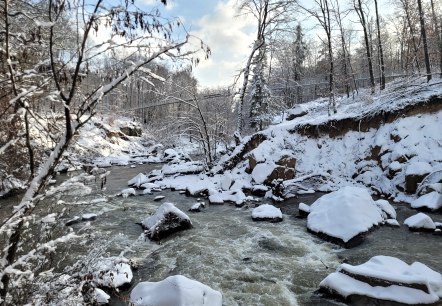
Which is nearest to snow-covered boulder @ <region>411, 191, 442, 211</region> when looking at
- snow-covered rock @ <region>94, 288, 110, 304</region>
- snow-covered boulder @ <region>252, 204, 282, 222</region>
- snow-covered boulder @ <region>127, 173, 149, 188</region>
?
snow-covered boulder @ <region>252, 204, 282, 222</region>

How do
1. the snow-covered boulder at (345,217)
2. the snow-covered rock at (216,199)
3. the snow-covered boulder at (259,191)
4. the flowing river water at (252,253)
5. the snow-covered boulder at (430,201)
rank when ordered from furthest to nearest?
the snow-covered boulder at (259,191) < the snow-covered rock at (216,199) < the snow-covered boulder at (430,201) < the snow-covered boulder at (345,217) < the flowing river water at (252,253)

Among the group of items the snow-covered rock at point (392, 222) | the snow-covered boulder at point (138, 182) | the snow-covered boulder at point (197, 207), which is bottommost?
the snow-covered rock at point (392, 222)

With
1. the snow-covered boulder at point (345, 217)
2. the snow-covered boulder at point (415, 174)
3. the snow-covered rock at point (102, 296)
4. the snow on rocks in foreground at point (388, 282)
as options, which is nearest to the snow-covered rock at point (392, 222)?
the snow-covered boulder at point (345, 217)

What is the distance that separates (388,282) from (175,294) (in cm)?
361

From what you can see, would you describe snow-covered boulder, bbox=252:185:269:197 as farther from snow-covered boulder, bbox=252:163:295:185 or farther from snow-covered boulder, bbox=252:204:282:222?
snow-covered boulder, bbox=252:204:282:222

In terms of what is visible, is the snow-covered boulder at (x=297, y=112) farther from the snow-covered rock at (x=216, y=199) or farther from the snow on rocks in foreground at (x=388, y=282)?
the snow on rocks in foreground at (x=388, y=282)

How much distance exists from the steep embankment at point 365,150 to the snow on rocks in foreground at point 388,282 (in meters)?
6.60

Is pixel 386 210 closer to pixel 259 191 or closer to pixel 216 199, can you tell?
pixel 259 191

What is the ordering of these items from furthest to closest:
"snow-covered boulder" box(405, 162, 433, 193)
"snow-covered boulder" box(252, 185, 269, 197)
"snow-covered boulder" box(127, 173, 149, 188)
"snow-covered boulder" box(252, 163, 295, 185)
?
"snow-covered boulder" box(127, 173, 149, 188) → "snow-covered boulder" box(252, 163, 295, 185) → "snow-covered boulder" box(252, 185, 269, 197) → "snow-covered boulder" box(405, 162, 433, 193)

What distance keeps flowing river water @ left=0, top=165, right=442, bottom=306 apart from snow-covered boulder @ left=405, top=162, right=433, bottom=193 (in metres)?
1.13

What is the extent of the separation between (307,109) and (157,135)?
515 inches

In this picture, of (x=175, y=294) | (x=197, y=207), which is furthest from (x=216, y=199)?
(x=175, y=294)

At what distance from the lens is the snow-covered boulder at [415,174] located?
38.5 ft

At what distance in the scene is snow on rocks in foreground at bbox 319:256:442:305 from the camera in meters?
5.11
